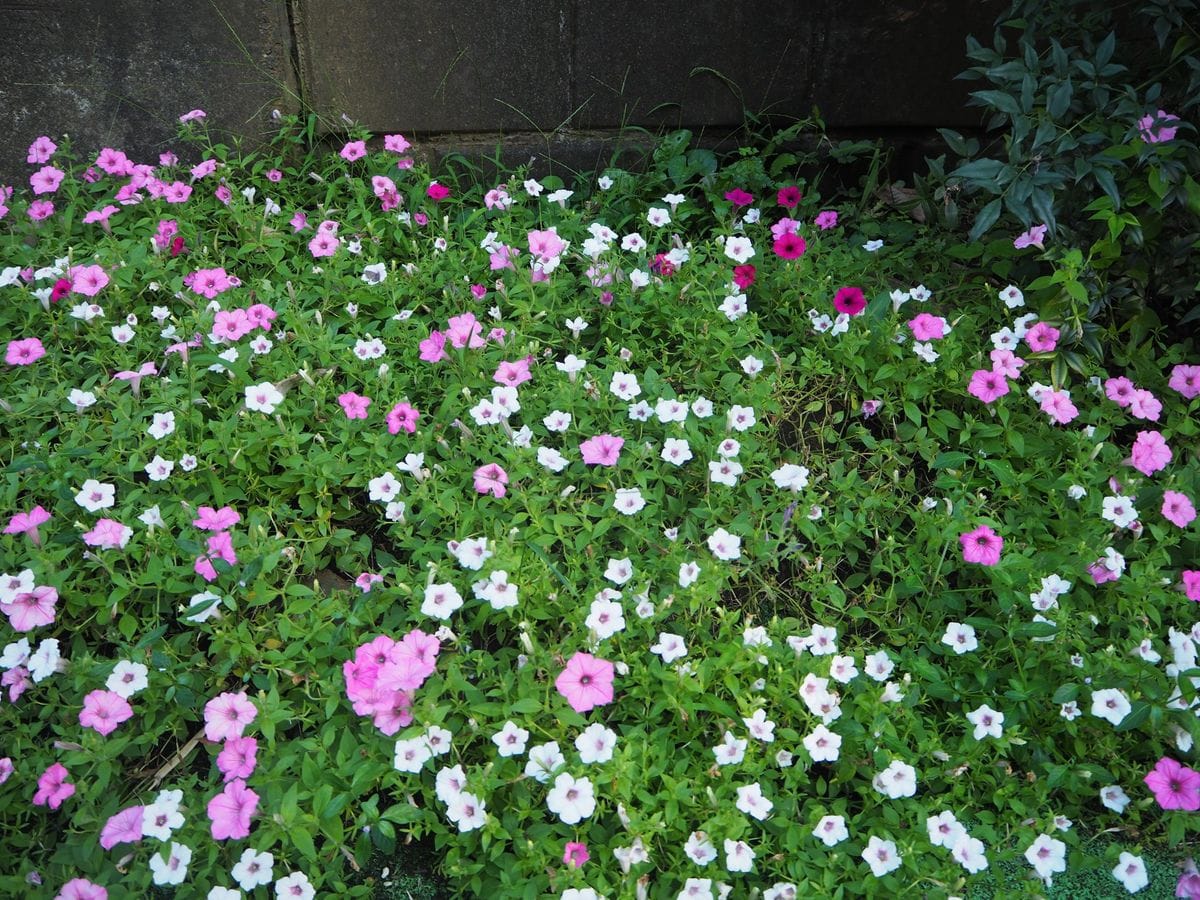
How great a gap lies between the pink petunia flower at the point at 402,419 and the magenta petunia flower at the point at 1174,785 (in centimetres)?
184

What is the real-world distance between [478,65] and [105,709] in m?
2.46

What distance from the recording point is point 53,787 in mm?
1914

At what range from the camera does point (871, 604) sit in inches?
93.6

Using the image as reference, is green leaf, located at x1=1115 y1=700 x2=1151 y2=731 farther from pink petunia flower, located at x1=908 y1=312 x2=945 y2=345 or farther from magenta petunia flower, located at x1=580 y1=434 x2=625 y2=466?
magenta petunia flower, located at x1=580 y1=434 x2=625 y2=466

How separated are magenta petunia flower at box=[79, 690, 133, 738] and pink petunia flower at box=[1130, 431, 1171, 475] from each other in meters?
2.46

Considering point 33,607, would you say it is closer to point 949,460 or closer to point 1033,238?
point 949,460

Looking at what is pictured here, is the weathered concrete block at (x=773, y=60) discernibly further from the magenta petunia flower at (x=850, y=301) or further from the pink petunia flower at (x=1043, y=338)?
the pink petunia flower at (x=1043, y=338)

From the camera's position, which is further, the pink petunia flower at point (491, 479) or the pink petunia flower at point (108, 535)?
the pink petunia flower at point (491, 479)

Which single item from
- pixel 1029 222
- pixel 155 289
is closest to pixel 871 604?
pixel 1029 222

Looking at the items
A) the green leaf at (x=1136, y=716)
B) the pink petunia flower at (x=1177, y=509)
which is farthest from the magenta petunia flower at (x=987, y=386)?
the green leaf at (x=1136, y=716)

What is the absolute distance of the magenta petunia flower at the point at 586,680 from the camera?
1.98 metres

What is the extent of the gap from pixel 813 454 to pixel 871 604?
48cm

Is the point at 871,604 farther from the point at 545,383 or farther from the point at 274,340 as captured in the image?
the point at 274,340

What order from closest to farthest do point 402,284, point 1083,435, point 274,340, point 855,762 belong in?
point 855,762, point 1083,435, point 274,340, point 402,284
